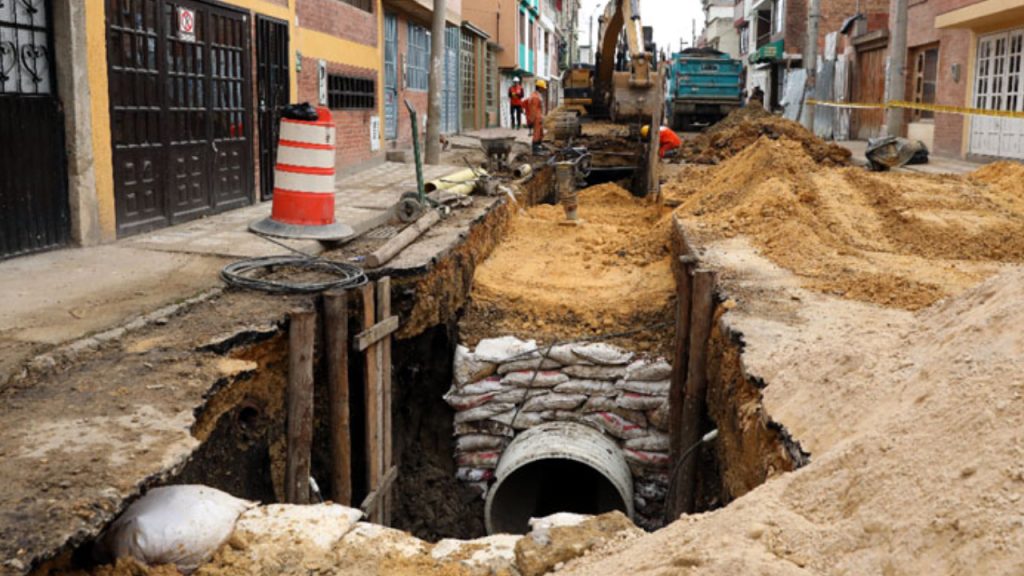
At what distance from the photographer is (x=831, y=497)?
2.78 meters

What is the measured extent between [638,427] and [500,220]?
3.65m

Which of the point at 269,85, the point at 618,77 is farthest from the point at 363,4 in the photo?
the point at 269,85

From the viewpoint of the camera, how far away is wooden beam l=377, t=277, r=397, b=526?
6.26 m

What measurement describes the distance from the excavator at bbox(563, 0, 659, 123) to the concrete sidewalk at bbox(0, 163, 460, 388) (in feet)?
20.3

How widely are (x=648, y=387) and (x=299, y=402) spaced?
320cm

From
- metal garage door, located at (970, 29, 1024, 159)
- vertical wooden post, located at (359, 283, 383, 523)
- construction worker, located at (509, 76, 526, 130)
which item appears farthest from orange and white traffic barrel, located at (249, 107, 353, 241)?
construction worker, located at (509, 76, 526, 130)

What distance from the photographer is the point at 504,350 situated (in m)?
7.59

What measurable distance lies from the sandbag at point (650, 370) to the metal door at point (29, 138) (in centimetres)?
449

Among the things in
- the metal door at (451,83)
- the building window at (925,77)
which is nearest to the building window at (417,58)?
the metal door at (451,83)

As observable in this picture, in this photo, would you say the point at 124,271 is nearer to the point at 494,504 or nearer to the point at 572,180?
the point at 494,504

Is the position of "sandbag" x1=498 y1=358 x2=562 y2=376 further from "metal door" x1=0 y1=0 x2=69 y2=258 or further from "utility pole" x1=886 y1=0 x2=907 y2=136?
"utility pole" x1=886 y1=0 x2=907 y2=136

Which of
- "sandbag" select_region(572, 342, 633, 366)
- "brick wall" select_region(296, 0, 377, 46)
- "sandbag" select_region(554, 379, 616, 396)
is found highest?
"brick wall" select_region(296, 0, 377, 46)

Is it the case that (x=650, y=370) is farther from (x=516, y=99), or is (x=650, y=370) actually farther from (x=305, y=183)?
(x=516, y=99)

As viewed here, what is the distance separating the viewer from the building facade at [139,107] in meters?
6.55
